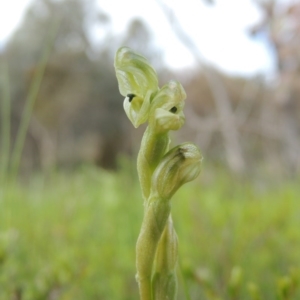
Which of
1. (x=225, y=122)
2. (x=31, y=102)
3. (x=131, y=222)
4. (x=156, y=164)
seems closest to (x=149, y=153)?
(x=156, y=164)

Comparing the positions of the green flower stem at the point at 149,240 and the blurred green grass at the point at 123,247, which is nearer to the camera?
the green flower stem at the point at 149,240

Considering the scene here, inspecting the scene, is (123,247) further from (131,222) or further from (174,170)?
(174,170)

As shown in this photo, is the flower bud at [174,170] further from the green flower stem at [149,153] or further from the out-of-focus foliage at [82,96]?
the out-of-focus foliage at [82,96]

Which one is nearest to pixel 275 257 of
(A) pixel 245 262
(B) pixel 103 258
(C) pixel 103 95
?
(A) pixel 245 262

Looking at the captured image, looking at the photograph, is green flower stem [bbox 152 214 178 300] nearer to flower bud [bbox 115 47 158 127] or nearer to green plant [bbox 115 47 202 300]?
green plant [bbox 115 47 202 300]

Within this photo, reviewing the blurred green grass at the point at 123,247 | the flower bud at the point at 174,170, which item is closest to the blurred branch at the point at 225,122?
the blurred green grass at the point at 123,247

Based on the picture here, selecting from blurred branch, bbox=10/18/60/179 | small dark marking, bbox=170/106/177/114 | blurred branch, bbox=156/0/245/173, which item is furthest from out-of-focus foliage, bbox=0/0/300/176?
small dark marking, bbox=170/106/177/114
